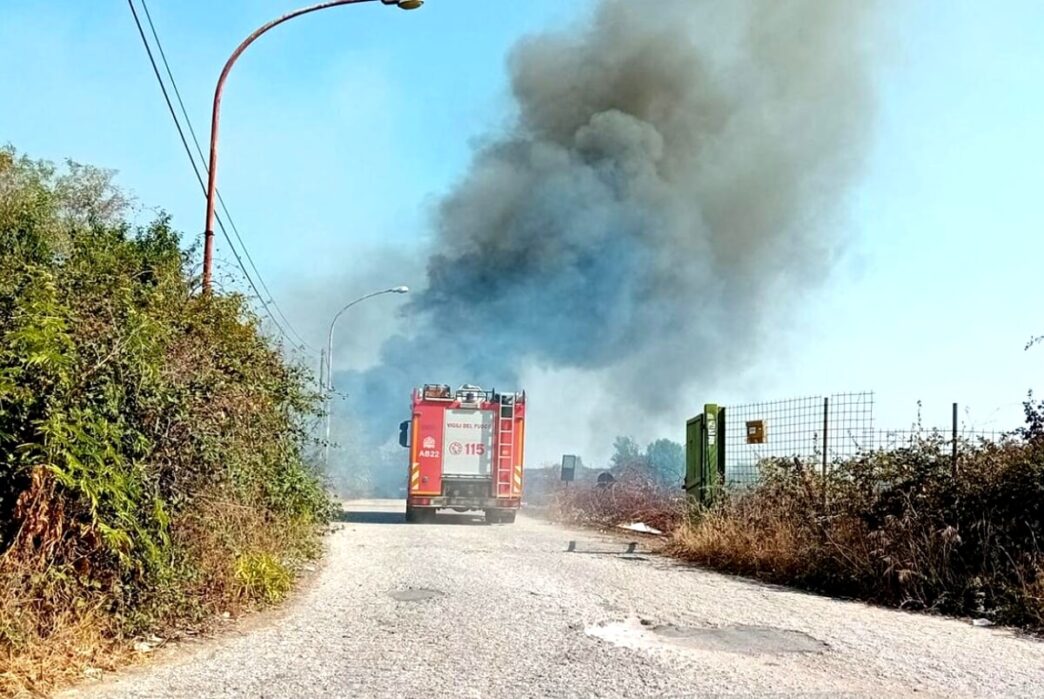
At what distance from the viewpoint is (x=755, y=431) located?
1247 centimetres

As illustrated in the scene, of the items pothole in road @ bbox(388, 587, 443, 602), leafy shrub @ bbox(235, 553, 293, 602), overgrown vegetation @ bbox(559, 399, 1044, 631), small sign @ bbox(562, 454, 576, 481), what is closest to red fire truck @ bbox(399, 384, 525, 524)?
small sign @ bbox(562, 454, 576, 481)

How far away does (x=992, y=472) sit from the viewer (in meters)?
8.83

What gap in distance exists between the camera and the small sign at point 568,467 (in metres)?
24.4

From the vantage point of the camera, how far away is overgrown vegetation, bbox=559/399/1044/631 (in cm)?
810

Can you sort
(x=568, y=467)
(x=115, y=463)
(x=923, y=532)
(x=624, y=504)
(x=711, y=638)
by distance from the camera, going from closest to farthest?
1. (x=115, y=463)
2. (x=711, y=638)
3. (x=923, y=532)
4. (x=624, y=504)
5. (x=568, y=467)

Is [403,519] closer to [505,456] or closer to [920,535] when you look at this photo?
[505,456]

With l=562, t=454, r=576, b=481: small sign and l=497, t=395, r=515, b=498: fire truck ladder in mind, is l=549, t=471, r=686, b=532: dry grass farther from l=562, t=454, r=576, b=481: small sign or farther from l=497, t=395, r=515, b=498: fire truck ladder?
l=497, t=395, r=515, b=498: fire truck ladder

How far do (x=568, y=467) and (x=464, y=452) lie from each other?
225 inches

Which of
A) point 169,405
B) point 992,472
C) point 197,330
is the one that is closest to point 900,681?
point 992,472

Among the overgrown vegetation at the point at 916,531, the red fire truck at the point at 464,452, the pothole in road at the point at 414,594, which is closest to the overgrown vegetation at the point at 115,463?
the pothole in road at the point at 414,594

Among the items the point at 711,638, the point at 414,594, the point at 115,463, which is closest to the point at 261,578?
the point at 414,594

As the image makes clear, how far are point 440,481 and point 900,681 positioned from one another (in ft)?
48.4

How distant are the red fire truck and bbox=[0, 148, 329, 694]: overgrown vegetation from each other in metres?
10.9

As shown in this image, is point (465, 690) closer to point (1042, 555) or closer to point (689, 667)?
point (689, 667)
